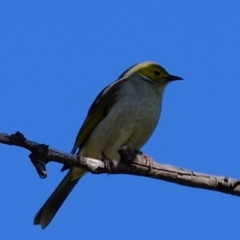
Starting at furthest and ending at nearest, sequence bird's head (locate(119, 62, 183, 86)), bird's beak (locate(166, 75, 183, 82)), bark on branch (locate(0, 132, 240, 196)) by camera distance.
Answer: bird's beak (locate(166, 75, 183, 82)), bird's head (locate(119, 62, 183, 86)), bark on branch (locate(0, 132, 240, 196))

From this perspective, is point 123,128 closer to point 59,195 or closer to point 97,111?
point 97,111

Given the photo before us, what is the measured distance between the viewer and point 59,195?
8.20 m

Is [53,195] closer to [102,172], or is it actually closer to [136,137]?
[136,137]

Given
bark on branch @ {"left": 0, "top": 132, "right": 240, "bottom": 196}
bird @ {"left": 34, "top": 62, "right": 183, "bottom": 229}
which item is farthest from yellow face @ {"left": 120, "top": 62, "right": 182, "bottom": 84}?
bark on branch @ {"left": 0, "top": 132, "right": 240, "bottom": 196}

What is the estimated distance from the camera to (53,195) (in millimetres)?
8164

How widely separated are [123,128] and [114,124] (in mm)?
122

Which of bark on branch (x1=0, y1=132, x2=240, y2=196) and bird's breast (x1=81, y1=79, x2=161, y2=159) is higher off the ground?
bird's breast (x1=81, y1=79, x2=161, y2=159)

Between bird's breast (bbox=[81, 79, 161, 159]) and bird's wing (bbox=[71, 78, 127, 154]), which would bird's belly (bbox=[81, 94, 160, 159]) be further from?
bird's wing (bbox=[71, 78, 127, 154])

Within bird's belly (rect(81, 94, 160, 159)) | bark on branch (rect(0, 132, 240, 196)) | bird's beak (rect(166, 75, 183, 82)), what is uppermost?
bird's beak (rect(166, 75, 183, 82))

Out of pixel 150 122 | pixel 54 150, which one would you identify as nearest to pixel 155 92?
pixel 150 122

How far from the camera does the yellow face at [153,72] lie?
29.0 ft

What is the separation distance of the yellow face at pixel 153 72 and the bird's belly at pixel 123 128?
2.60 feet

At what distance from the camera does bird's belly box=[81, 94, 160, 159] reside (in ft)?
25.7

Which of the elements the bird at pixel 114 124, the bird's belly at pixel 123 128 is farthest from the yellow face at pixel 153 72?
the bird's belly at pixel 123 128
